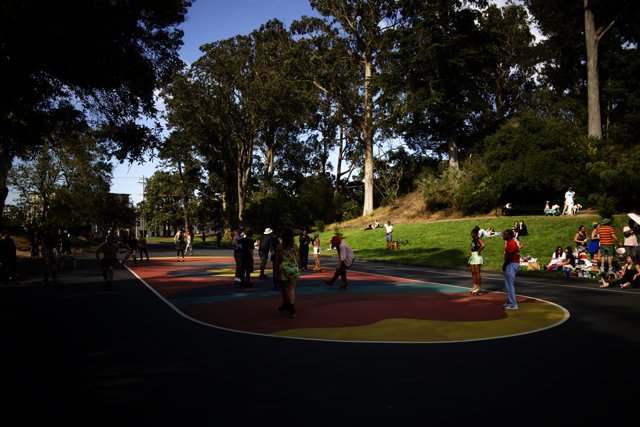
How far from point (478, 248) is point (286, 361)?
27.5 feet

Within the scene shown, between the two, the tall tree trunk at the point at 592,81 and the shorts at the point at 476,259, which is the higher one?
the tall tree trunk at the point at 592,81

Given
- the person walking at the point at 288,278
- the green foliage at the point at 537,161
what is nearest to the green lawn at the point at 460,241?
the green foliage at the point at 537,161

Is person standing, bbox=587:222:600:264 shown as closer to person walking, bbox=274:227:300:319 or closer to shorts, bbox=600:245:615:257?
shorts, bbox=600:245:615:257

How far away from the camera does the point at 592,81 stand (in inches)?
1406

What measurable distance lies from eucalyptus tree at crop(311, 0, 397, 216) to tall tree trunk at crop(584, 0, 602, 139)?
1692 cm

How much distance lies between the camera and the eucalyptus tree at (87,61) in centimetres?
1238

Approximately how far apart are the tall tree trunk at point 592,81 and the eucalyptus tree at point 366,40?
16.9 m

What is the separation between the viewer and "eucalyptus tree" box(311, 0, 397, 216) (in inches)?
1777

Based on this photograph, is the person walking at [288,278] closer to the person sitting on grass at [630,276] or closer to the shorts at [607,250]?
the person sitting on grass at [630,276]

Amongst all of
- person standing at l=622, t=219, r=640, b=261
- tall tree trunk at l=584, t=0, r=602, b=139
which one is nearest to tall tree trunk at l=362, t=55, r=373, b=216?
tall tree trunk at l=584, t=0, r=602, b=139

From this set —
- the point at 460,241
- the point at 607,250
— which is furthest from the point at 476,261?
the point at 460,241

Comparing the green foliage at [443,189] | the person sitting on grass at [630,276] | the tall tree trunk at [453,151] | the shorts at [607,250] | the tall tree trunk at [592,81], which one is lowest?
the person sitting on grass at [630,276]

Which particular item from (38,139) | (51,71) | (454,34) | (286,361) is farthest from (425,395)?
(454,34)

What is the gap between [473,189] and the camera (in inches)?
1467
